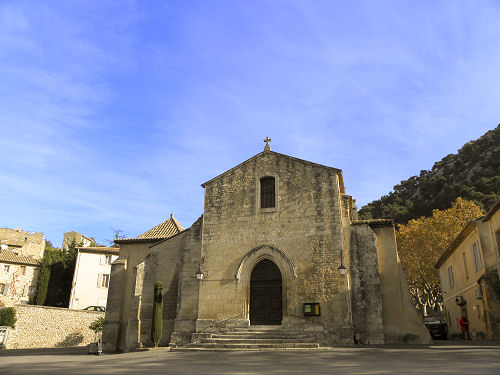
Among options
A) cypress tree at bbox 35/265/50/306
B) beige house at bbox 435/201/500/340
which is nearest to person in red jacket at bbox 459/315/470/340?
beige house at bbox 435/201/500/340

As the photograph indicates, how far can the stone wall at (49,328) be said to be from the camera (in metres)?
32.2

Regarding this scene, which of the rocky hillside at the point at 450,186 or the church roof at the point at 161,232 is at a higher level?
the rocky hillside at the point at 450,186

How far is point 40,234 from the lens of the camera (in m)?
58.9

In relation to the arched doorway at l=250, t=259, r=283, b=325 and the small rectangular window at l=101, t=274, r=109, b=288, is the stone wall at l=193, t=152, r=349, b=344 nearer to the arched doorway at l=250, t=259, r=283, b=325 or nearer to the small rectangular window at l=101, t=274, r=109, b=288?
the arched doorway at l=250, t=259, r=283, b=325

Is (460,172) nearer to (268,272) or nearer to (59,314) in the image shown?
(268,272)

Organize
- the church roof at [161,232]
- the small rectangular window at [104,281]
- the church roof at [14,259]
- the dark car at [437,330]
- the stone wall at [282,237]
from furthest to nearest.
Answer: the small rectangular window at [104,281], the church roof at [14,259], the dark car at [437,330], the church roof at [161,232], the stone wall at [282,237]

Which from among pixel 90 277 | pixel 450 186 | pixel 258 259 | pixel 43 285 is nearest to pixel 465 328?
pixel 258 259

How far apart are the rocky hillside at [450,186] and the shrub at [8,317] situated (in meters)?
43.8

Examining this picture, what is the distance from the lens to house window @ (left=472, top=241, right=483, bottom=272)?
20072 mm

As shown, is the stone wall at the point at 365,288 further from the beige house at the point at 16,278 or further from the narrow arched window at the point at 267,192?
the beige house at the point at 16,278

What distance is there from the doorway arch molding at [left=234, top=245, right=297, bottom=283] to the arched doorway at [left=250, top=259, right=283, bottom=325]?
246 millimetres

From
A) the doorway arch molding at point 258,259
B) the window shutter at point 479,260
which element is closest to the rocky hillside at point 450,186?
the window shutter at point 479,260

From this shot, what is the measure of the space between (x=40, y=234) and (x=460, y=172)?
2572 inches

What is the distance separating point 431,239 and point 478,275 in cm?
1258
